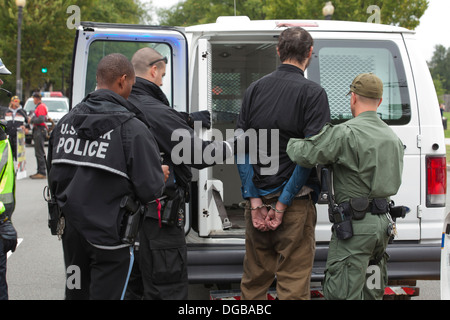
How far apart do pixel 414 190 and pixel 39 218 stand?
6.68m

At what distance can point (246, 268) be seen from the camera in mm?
3891

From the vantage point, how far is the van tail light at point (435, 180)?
4340 mm

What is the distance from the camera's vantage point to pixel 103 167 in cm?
289

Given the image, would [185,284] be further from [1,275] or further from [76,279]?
[1,275]

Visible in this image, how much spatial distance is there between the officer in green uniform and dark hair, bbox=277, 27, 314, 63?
1.40 feet

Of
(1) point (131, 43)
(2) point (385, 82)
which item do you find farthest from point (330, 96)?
(1) point (131, 43)

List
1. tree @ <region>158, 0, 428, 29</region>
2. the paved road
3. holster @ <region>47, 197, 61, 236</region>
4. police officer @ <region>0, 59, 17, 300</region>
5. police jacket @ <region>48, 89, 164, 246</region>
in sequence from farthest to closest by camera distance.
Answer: tree @ <region>158, 0, 428, 29</region> < the paved road < police officer @ <region>0, 59, 17, 300</region> < holster @ <region>47, 197, 61, 236</region> < police jacket @ <region>48, 89, 164, 246</region>

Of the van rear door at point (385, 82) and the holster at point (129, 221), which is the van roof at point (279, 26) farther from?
the holster at point (129, 221)

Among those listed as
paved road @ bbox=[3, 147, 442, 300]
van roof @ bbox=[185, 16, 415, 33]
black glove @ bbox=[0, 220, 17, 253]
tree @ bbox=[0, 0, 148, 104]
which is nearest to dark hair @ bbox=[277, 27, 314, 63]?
van roof @ bbox=[185, 16, 415, 33]

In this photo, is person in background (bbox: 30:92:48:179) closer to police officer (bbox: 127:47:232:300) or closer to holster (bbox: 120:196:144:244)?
police officer (bbox: 127:47:232:300)

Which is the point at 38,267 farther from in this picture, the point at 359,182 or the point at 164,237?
the point at 359,182

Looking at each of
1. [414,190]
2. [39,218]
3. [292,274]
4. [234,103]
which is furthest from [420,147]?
[39,218]

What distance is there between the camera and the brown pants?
143 inches

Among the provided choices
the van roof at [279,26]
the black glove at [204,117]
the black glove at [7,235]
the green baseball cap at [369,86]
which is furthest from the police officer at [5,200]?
the green baseball cap at [369,86]
